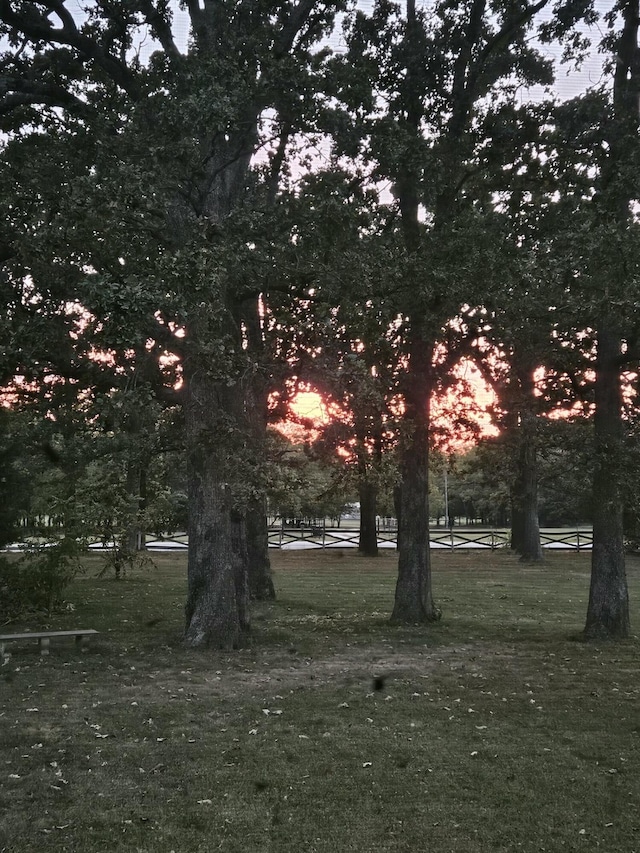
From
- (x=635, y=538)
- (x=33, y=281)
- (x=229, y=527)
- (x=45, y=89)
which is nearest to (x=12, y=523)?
(x=229, y=527)

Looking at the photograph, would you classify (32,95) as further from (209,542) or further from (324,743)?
(324,743)

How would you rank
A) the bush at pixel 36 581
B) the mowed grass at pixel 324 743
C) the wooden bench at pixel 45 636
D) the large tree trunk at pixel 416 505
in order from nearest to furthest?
1. the mowed grass at pixel 324 743
2. the wooden bench at pixel 45 636
3. the large tree trunk at pixel 416 505
4. the bush at pixel 36 581

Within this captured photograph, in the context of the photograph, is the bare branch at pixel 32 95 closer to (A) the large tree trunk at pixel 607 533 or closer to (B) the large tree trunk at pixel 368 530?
(A) the large tree trunk at pixel 607 533

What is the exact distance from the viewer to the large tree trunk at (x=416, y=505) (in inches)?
513

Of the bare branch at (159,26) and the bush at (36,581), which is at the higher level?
the bare branch at (159,26)

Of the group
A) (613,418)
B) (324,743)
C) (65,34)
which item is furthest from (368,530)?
(324,743)

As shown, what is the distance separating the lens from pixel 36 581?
13.6m

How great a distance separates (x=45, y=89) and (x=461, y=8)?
23.6ft

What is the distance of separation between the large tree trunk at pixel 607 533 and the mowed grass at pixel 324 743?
532 millimetres

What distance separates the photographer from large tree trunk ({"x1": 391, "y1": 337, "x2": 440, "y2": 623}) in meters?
13.0

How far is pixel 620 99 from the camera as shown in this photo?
11.3 metres

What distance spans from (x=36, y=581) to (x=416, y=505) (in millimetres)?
7183

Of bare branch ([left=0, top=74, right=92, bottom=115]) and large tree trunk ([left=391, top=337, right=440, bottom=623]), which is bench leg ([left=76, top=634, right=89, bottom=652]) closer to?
large tree trunk ([left=391, top=337, right=440, bottom=623])

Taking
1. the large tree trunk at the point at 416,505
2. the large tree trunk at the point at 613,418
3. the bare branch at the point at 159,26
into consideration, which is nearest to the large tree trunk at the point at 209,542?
the large tree trunk at the point at 416,505
